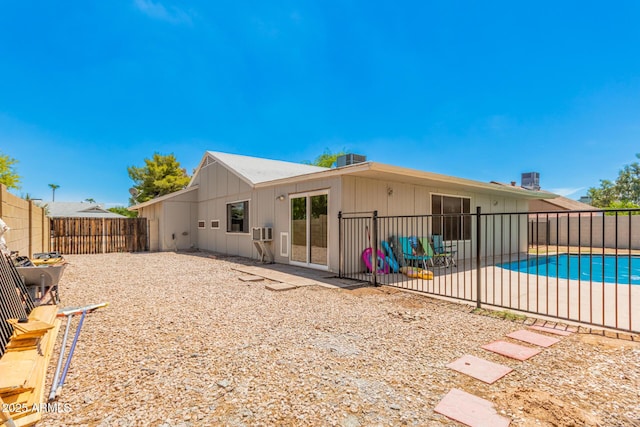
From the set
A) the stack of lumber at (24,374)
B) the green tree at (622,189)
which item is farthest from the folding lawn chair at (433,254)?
the green tree at (622,189)

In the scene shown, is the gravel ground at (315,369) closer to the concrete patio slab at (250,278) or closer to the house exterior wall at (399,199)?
the concrete patio slab at (250,278)

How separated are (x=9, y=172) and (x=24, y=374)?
1833cm

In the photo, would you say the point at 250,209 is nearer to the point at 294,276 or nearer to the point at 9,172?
the point at 294,276

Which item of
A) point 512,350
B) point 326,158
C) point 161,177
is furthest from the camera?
point 326,158

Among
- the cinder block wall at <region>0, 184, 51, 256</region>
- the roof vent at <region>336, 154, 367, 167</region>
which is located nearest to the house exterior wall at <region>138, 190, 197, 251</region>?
the cinder block wall at <region>0, 184, 51, 256</region>

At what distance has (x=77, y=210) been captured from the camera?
90.2 ft

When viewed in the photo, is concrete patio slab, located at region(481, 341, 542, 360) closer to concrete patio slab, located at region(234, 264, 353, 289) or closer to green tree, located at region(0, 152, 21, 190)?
concrete patio slab, located at region(234, 264, 353, 289)

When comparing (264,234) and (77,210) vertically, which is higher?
(77,210)

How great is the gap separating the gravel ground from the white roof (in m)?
6.31

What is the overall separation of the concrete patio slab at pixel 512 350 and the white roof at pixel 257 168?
772 cm

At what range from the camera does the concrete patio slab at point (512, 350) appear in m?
2.79

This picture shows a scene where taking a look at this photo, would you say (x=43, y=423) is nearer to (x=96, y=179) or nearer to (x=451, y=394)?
(x=451, y=394)

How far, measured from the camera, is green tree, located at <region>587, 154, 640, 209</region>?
29000 millimetres

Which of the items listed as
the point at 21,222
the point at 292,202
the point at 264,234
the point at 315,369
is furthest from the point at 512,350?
the point at 21,222
